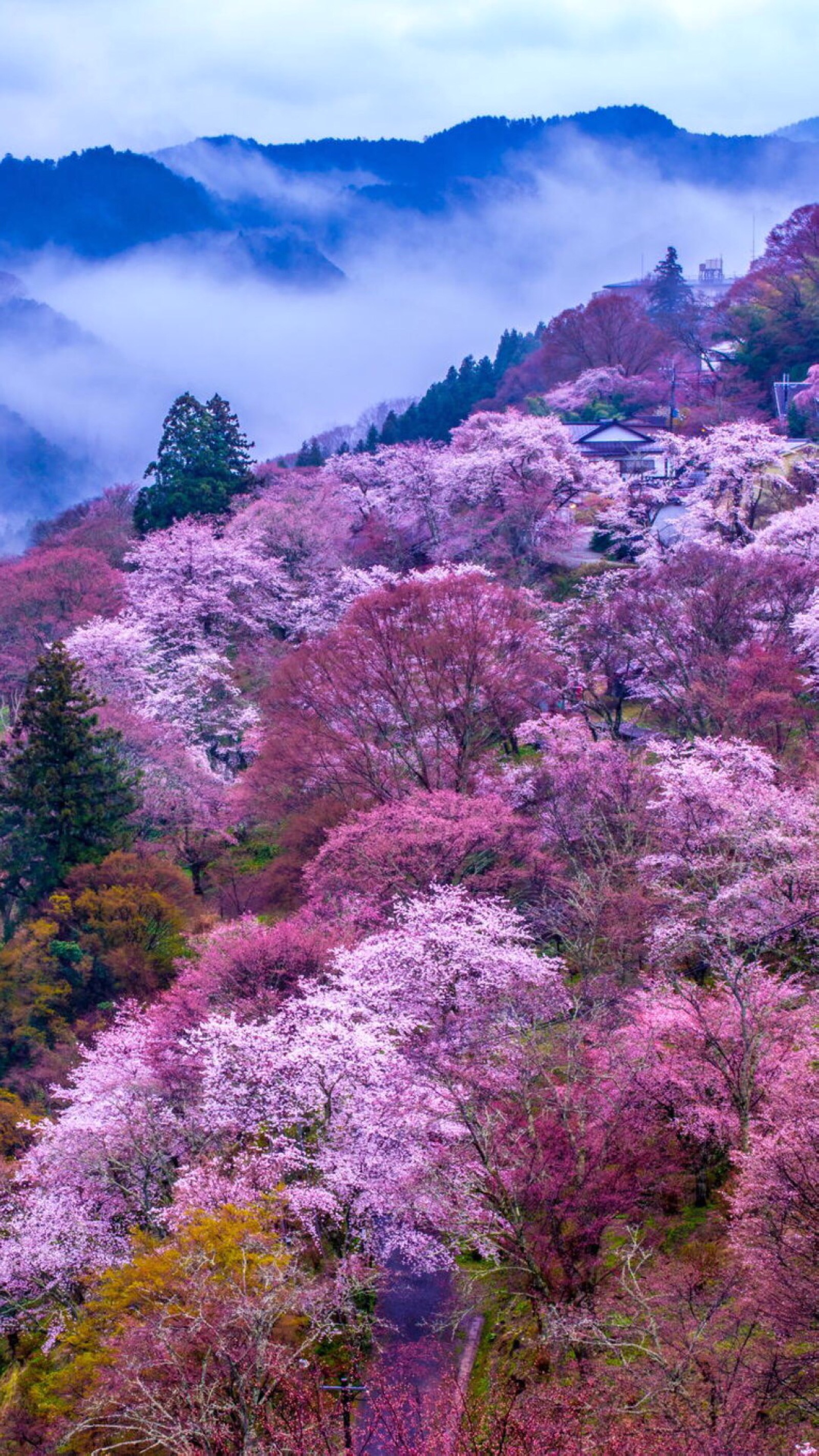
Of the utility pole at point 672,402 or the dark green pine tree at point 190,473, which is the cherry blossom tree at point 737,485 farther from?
the dark green pine tree at point 190,473

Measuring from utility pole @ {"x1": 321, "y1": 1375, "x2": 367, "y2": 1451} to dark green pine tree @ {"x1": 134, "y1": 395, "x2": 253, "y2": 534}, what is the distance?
38.8m

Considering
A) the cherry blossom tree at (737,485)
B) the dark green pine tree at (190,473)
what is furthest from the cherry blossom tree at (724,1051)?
the dark green pine tree at (190,473)

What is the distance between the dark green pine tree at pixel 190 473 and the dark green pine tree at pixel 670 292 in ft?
111

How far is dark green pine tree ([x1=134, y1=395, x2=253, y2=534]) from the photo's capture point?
161 feet

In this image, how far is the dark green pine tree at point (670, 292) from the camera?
7300 cm

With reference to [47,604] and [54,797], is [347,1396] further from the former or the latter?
[47,604]

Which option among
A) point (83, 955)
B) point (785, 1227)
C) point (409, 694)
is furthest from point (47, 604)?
point (785, 1227)

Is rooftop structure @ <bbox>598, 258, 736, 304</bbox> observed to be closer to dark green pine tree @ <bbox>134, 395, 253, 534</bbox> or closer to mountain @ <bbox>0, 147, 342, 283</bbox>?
dark green pine tree @ <bbox>134, 395, 253, 534</bbox>

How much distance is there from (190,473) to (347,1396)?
43.5 metres

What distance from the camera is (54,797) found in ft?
97.7

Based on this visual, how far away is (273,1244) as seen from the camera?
538 inches

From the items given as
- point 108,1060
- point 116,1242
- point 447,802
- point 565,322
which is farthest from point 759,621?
point 565,322

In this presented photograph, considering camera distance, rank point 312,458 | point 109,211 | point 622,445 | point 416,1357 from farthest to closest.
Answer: point 109,211 → point 312,458 → point 622,445 → point 416,1357

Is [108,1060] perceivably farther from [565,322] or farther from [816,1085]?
[565,322]
